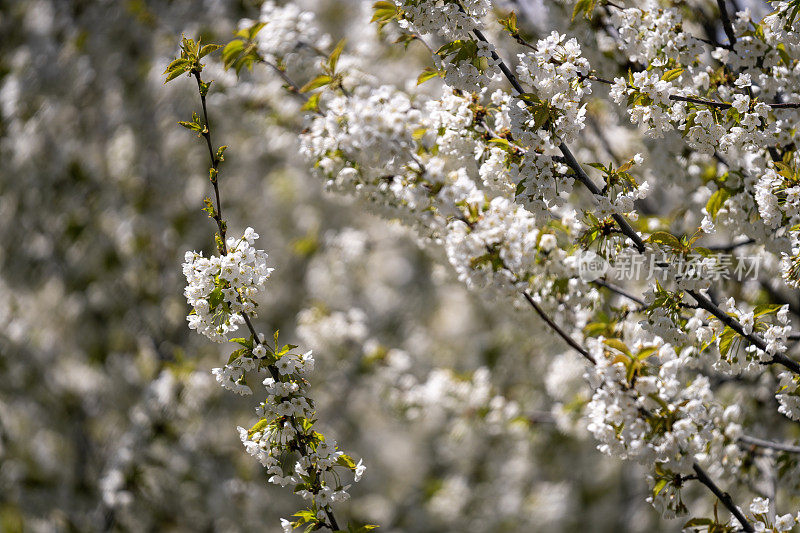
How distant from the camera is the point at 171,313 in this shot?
7.35 meters

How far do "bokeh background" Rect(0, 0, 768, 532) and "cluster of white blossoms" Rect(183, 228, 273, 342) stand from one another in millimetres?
3190

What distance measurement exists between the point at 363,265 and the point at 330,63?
3.78 meters

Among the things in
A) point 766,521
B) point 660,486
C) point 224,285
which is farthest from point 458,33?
point 766,521

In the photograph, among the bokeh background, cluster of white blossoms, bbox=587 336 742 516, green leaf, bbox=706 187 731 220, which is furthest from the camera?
the bokeh background

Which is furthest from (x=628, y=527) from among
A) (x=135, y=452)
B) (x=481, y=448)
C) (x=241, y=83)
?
(x=241, y=83)

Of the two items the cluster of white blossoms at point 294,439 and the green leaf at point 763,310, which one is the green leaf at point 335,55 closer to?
the cluster of white blossoms at point 294,439

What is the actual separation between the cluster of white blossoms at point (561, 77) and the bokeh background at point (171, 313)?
3.42 metres

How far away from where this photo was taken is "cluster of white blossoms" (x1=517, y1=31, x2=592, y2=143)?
2.34 m

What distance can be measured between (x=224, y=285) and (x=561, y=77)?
1.42 metres

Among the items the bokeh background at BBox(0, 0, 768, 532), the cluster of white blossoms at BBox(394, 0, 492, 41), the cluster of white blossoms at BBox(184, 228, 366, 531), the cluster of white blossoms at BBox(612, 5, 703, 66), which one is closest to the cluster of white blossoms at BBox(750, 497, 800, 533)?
the cluster of white blossoms at BBox(184, 228, 366, 531)

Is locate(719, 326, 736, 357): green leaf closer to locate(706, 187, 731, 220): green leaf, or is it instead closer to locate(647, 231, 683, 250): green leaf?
locate(647, 231, 683, 250): green leaf

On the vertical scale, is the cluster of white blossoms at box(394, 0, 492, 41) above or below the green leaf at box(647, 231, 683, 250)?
above

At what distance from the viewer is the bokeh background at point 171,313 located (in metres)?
6.15

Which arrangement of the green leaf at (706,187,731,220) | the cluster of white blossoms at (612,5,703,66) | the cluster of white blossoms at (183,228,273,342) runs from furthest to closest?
the green leaf at (706,187,731,220) < the cluster of white blossoms at (612,5,703,66) < the cluster of white blossoms at (183,228,273,342)
